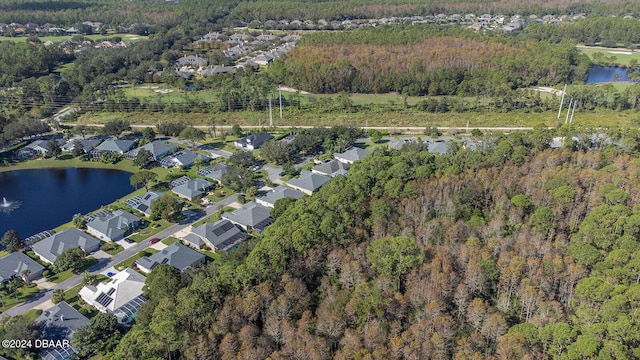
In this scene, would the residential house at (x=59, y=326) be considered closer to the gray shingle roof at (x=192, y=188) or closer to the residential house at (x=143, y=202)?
the residential house at (x=143, y=202)

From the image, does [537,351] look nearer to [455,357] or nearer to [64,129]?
[455,357]

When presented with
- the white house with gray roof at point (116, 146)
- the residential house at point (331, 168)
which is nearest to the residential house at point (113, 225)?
the white house with gray roof at point (116, 146)

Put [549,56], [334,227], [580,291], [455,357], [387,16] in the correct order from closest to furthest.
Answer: [455,357]
[580,291]
[334,227]
[549,56]
[387,16]

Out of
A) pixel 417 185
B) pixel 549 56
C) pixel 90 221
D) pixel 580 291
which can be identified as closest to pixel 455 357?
pixel 580 291

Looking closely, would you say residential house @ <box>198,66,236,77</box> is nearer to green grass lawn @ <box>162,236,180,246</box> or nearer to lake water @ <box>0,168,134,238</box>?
lake water @ <box>0,168,134,238</box>

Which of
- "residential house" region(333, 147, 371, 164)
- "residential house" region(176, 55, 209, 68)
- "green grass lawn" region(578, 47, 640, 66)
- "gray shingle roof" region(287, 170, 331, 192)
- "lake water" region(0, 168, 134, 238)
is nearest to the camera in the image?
"lake water" region(0, 168, 134, 238)

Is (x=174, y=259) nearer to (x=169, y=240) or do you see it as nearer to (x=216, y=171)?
(x=169, y=240)

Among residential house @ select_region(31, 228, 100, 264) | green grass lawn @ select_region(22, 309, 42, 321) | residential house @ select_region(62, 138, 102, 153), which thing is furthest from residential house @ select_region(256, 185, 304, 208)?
residential house @ select_region(62, 138, 102, 153)
